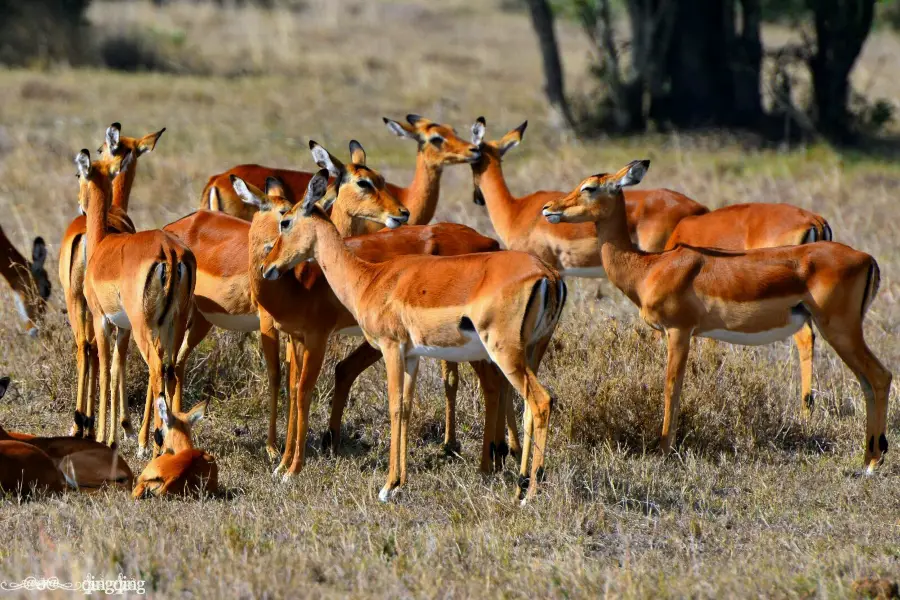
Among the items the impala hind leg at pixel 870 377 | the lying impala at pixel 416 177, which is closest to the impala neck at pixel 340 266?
the lying impala at pixel 416 177

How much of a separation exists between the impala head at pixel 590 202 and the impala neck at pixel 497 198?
2391mm

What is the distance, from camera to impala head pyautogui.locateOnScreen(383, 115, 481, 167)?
9.55 metres

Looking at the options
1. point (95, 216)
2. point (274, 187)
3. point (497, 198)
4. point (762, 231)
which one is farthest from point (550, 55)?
point (95, 216)

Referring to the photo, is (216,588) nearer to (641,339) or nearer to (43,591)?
(43,591)

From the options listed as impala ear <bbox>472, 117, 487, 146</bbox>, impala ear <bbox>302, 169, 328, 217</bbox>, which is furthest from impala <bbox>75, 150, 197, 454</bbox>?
impala ear <bbox>472, 117, 487, 146</bbox>

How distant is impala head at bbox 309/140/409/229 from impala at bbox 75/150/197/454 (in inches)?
45.5

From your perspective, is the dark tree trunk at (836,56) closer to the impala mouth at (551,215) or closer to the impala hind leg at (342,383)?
the impala mouth at (551,215)

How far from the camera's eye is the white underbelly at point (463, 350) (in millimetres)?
6230

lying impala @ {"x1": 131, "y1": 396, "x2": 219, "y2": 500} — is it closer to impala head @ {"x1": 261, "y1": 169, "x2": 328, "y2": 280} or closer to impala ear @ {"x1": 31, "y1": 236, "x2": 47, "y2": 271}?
impala head @ {"x1": 261, "y1": 169, "x2": 328, "y2": 280}

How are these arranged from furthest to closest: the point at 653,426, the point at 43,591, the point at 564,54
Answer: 1. the point at 564,54
2. the point at 653,426
3. the point at 43,591

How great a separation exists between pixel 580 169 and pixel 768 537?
9.81 meters

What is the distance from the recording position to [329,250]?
22.5ft

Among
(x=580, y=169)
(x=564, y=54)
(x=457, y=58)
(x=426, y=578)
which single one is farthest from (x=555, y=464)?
(x=564, y=54)

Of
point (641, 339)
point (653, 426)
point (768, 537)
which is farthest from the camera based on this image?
point (641, 339)
